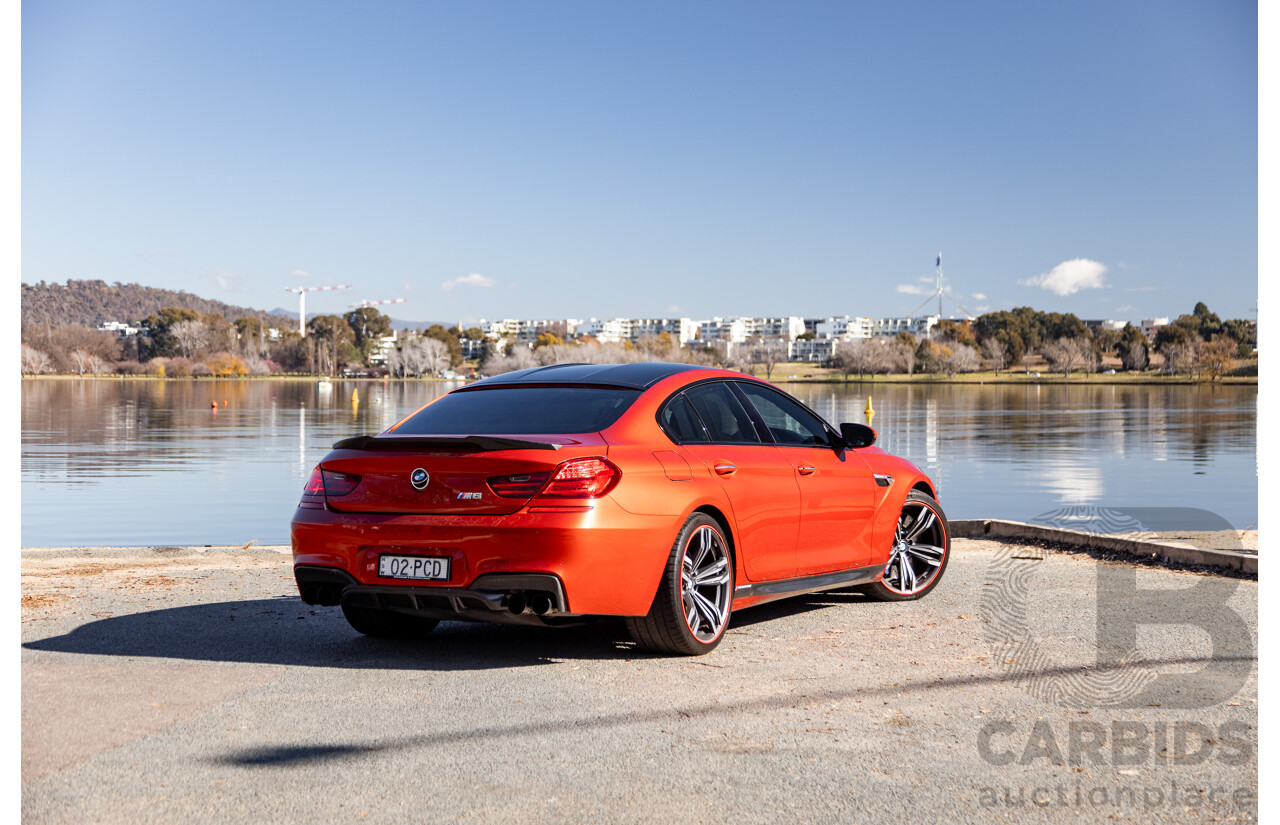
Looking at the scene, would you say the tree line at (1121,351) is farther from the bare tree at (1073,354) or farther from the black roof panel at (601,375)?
the black roof panel at (601,375)

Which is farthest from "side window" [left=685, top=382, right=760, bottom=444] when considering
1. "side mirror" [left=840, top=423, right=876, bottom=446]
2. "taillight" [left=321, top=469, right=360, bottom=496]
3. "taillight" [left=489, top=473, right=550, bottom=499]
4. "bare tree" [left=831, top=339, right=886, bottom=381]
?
"bare tree" [left=831, top=339, right=886, bottom=381]

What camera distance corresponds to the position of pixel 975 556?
10594 millimetres

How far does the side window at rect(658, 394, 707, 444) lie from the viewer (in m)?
6.29

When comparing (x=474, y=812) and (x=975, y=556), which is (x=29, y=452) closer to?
(x=975, y=556)

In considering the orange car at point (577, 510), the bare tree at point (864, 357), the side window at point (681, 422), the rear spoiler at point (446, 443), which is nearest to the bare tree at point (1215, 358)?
the bare tree at point (864, 357)

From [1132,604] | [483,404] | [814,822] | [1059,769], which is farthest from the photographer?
[1132,604]

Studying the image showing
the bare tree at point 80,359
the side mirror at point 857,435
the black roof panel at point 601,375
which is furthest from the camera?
the bare tree at point 80,359

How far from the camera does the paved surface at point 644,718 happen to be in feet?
12.5

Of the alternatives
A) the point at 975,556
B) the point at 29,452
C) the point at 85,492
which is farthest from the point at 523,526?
the point at 29,452

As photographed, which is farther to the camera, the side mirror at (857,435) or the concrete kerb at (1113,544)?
the concrete kerb at (1113,544)

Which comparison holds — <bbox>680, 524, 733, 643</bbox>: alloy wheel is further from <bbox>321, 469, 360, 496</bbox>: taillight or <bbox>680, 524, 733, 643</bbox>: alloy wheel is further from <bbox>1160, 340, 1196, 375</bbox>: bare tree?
<bbox>1160, 340, 1196, 375</bbox>: bare tree

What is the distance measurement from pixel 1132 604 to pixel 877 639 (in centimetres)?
237

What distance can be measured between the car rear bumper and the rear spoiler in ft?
1.18

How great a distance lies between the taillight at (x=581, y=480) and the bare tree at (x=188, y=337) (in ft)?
668
